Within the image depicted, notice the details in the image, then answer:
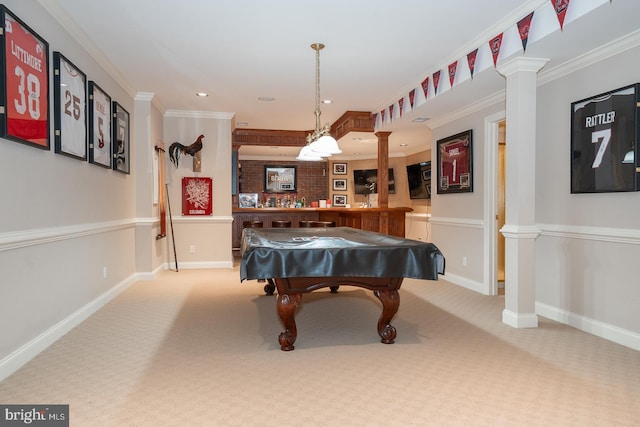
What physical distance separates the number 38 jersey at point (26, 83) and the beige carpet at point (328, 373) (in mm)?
1516

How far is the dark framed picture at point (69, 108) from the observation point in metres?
3.14

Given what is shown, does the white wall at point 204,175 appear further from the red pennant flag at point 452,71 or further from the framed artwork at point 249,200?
the framed artwork at point 249,200

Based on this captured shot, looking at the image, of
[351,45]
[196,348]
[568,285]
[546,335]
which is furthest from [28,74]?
[568,285]

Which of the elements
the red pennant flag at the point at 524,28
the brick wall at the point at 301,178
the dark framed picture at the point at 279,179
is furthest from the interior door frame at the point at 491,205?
the dark framed picture at the point at 279,179

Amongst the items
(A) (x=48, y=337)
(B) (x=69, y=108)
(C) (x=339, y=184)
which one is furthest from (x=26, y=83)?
(C) (x=339, y=184)

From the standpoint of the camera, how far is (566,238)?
146 inches

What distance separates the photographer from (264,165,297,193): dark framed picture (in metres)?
11.1

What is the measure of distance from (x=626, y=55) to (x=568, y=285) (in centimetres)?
192

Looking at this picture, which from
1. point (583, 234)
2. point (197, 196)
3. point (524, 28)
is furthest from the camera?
point (197, 196)

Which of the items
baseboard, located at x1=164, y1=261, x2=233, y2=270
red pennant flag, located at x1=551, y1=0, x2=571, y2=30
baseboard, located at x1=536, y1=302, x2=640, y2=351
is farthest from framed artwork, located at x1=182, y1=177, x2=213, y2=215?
red pennant flag, located at x1=551, y1=0, x2=571, y2=30

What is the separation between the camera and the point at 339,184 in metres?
11.4

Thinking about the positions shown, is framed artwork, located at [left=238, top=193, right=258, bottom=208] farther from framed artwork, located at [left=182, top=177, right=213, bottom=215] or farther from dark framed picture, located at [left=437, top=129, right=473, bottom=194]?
dark framed picture, located at [left=437, top=129, right=473, bottom=194]

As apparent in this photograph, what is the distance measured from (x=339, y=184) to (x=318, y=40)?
7.70m

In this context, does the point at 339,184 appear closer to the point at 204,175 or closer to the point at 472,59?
the point at 204,175
